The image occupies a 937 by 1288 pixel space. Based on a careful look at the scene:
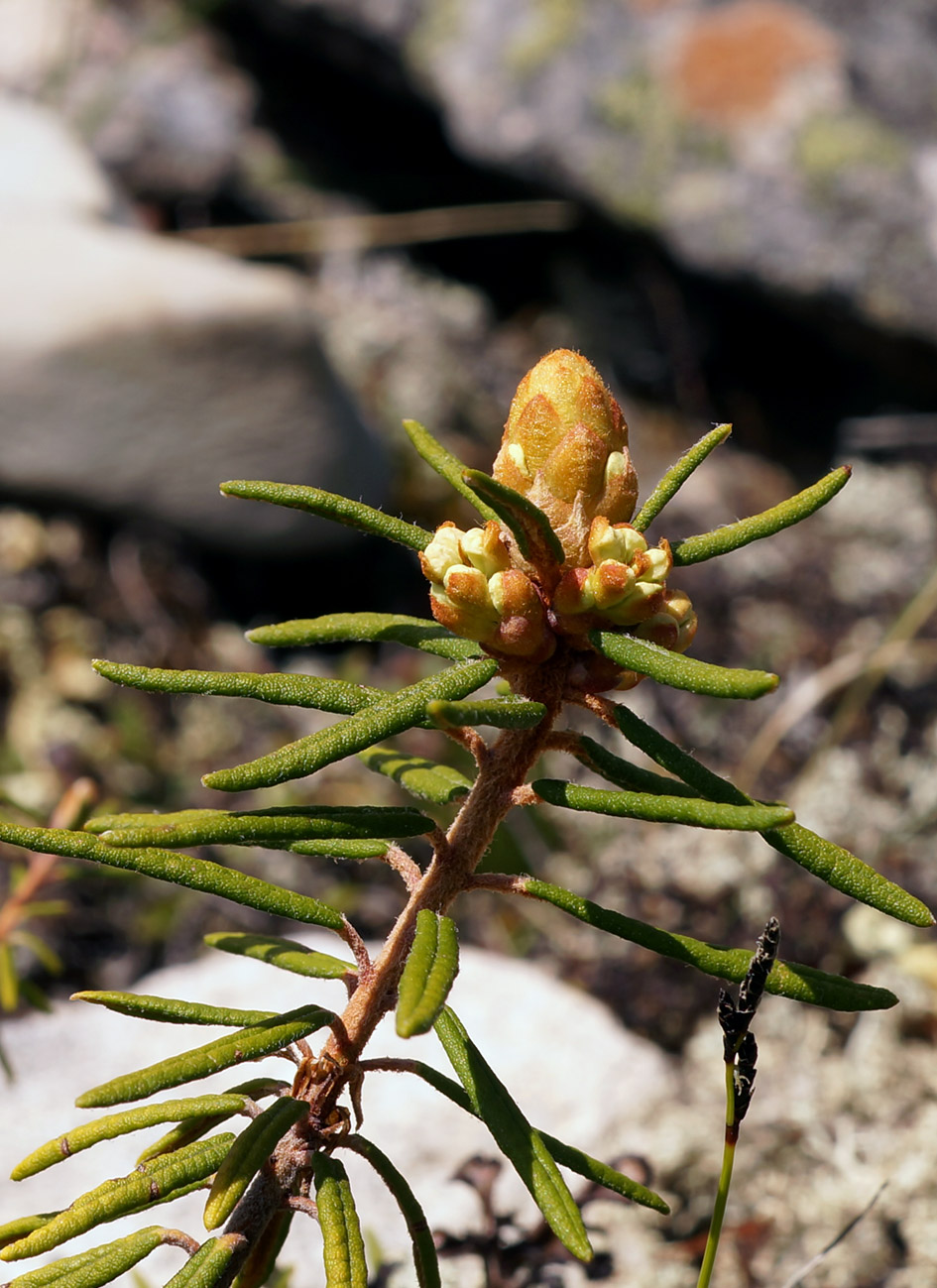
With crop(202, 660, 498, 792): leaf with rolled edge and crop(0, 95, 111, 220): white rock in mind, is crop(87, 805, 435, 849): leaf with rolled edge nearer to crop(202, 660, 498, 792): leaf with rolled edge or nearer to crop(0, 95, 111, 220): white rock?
crop(202, 660, 498, 792): leaf with rolled edge

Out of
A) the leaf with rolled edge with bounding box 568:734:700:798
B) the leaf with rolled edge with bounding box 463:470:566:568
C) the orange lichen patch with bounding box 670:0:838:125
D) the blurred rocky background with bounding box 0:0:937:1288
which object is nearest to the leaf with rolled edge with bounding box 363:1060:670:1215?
the leaf with rolled edge with bounding box 568:734:700:798

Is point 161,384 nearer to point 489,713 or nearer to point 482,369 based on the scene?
point 482,369

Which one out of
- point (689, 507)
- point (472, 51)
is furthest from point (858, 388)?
point (472, 51)

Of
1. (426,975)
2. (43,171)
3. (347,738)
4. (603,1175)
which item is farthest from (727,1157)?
(43,171)

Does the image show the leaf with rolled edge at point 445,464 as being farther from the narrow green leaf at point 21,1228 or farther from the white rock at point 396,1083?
the white rock at point 396,1083

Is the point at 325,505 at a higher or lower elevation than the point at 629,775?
higher

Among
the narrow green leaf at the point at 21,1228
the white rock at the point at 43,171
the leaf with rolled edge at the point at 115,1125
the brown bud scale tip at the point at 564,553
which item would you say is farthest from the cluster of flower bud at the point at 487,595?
the white rock at the point at 43,171
